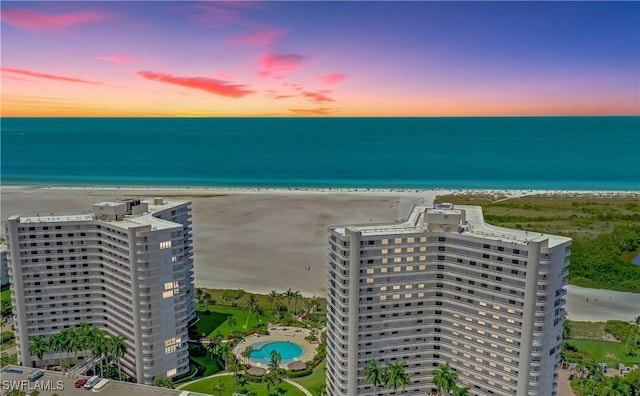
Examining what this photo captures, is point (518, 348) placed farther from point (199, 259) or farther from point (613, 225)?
point (613, 225)

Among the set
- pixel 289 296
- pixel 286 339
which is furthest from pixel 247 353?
pixel 289 296

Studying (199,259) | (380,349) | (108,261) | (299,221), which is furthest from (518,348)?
(299,221)

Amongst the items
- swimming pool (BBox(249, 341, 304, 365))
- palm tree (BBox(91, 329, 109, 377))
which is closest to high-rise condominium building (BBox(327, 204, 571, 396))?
swimming pool (BBox(249, 341, 304, 365))

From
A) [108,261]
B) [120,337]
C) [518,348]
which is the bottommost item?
[120,337]

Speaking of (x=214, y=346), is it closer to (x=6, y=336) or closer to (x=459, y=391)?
(x=459, y=391)

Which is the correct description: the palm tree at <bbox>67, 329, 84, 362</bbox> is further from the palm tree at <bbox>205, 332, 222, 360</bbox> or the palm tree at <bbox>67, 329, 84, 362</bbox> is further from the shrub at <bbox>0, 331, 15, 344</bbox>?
the shrub at <bbox>0, 331, 15, 344</bbox>

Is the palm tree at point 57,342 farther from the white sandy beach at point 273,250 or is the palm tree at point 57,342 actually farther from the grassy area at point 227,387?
the white sandy beach at point 273,250

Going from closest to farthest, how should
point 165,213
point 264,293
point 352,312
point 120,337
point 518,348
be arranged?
point 518,348, point 352,312, point 120,337, point 165,213, point 264,293
